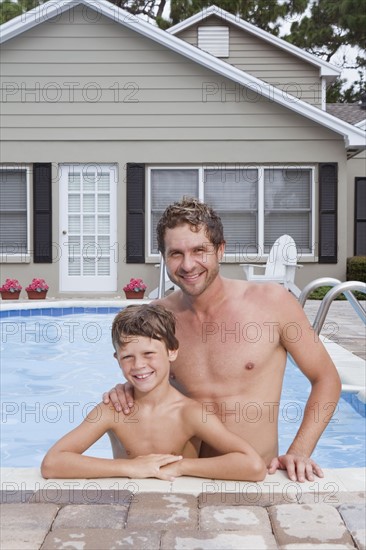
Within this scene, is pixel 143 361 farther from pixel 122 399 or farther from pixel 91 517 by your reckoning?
pixel 91 517

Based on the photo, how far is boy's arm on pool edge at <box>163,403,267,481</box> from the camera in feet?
6.94

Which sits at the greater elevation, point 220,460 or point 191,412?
point 191,412

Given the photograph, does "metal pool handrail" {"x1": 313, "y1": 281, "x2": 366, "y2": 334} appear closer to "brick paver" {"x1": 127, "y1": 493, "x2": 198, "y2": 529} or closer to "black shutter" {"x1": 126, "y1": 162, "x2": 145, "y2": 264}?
"brick paver" {"x1": 127, "y1": 493, "x2": 198, "y2": 529}

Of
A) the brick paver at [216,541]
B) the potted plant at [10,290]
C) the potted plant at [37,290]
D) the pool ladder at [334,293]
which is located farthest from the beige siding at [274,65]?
the brick paver at [216,541]

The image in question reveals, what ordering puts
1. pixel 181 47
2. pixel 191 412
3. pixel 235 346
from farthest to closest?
1. pixel 181 47
2. pixel 235 346
3. pixel 191 412

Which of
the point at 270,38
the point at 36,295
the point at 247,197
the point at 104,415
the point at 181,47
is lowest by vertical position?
the point at 36,295

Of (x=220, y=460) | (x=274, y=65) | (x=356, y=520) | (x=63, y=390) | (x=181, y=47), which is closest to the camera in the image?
(x=356, y=520)

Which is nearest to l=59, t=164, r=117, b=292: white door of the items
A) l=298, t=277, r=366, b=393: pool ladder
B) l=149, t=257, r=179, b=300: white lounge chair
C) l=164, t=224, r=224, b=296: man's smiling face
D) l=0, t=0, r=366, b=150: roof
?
l=149, t=257, r=179, b=300: white lounge chair

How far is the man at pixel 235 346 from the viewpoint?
2330 millimetres

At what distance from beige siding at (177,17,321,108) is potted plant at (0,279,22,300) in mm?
6542

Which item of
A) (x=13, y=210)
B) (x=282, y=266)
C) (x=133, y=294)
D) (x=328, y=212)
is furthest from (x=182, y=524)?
(x=13, y=210)

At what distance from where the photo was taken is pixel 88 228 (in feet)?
37.1

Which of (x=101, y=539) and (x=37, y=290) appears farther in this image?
(x=37, y=290)

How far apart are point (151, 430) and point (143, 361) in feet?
0.91
